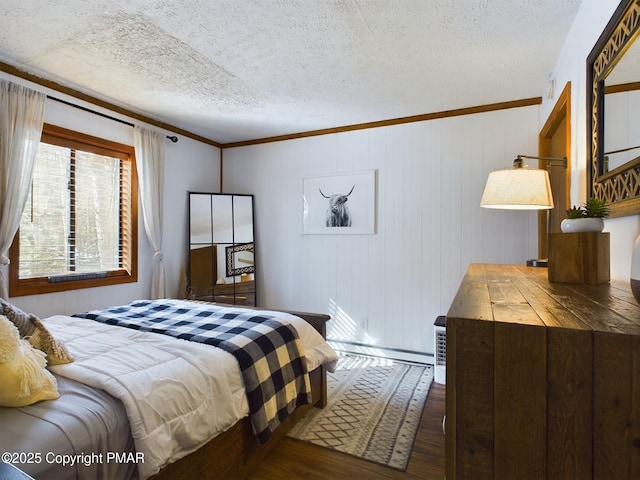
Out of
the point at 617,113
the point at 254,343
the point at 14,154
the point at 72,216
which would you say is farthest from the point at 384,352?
the point at 14,154

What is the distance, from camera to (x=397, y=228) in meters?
3.56

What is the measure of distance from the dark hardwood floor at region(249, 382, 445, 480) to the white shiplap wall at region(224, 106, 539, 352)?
4.95 ft

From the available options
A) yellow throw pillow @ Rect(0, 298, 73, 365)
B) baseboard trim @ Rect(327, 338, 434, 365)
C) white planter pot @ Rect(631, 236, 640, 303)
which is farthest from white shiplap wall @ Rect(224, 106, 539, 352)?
yellow throw pillow @ Rect(0, 298, 73, 365)

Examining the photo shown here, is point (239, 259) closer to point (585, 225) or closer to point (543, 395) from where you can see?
point (585, 225)

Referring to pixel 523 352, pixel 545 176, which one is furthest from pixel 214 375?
pixel 545 176

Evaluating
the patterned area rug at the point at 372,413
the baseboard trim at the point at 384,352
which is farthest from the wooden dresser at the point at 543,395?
the baseboard trim at the point at 384,352

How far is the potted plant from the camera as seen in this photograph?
119 cm

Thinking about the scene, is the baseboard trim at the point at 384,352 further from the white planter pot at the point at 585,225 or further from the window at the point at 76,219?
the white planter pot at the point at 585,225

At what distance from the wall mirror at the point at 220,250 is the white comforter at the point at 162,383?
1985 millimetres

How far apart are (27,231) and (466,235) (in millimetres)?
3651

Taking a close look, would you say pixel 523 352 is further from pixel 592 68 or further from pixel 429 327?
pixel 429 327

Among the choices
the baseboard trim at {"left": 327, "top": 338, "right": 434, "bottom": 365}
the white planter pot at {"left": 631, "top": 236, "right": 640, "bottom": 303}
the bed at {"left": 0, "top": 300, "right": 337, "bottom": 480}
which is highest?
the white planter pot at {"left": 631, "top": 236, "right": 640, "bottom": 303}

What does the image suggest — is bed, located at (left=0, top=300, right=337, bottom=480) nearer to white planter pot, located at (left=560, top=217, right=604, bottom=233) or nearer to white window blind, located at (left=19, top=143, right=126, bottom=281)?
white window blind, located at (left=19, top=143, right=126, bottom=281)

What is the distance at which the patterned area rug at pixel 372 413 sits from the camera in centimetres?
206
